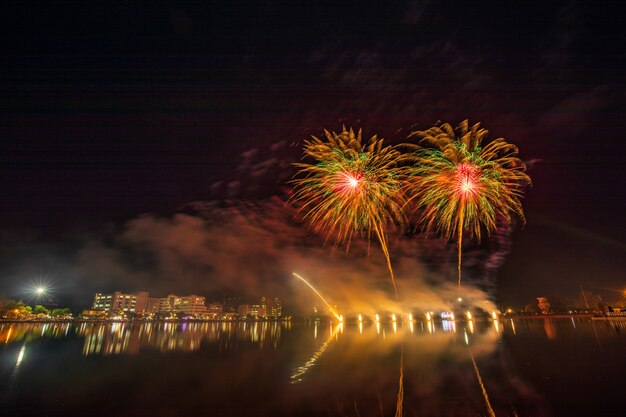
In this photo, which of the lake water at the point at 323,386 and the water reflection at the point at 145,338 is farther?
the water reflection at the point at 145,338

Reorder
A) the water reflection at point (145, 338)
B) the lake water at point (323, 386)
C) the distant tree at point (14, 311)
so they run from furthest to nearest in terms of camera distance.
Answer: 1. the distant tree at point (14, 311)
2. the water reflection at point (145, 338)
3. the lake water at point (323, 386)

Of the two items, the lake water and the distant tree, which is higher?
the distant tree

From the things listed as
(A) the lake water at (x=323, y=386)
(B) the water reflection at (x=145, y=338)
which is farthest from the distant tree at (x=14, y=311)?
(A) the lake water at (x=323, y=386)

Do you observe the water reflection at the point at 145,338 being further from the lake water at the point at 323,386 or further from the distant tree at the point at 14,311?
the distant tree at the point at 14,311

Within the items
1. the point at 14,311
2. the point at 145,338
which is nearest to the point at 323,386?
the point at 145,338

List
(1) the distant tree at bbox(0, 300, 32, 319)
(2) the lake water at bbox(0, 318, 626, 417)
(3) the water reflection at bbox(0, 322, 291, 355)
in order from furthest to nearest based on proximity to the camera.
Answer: (1) the distant tree at bbox(0, 300, 32, 319)
(3) the water reflection at bbox(0, 322, 291, 355)
(2) the lake water at bbox(0, 318, 626, 417)

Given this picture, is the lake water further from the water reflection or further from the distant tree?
the distant tree

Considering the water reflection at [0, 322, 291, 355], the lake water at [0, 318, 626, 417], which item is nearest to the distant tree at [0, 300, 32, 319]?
the water reflection at [0, 322, 291, 355]

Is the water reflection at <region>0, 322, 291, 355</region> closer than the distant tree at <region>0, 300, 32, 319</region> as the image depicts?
Yes

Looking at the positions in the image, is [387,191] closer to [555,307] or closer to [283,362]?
[283,362]

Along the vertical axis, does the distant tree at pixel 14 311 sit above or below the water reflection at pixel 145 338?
above

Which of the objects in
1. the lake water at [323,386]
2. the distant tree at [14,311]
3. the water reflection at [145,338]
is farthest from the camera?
the distant tree at [14,311]

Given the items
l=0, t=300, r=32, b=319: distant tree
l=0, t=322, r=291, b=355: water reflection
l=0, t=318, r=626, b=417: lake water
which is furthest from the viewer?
l=0, t=300, r=32, b=319: distant tree

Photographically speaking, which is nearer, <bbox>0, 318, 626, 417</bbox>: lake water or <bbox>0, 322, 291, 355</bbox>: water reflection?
<bbox>0, 318, 626, 417</bbox>: lake water
